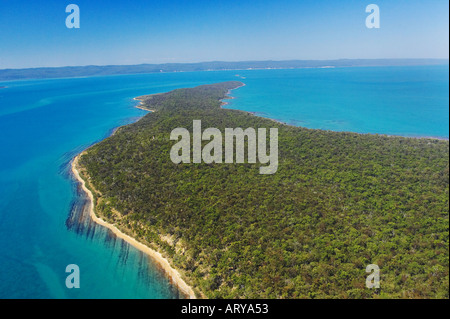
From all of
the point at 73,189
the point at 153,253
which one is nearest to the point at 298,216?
the point at 153,253

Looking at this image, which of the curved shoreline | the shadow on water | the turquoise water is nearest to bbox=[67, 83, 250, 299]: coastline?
the curved shoreline

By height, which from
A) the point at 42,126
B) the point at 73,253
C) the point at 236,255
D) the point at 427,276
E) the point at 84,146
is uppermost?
the point at 42,126

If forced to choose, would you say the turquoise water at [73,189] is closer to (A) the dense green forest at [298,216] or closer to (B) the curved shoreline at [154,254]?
(B) the curved shoreline at [154,254]

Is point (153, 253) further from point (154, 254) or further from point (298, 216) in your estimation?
point (298, 216)

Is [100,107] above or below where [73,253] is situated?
above

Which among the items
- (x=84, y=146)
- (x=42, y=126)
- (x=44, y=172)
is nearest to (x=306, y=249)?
(x=44, y=172)

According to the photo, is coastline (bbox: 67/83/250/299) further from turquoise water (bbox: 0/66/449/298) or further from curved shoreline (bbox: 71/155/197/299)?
turquoise water (bbox: 0/66/449/298)

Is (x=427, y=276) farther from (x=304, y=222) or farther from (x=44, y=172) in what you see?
(x=44, y=172)
